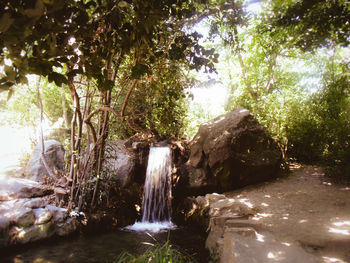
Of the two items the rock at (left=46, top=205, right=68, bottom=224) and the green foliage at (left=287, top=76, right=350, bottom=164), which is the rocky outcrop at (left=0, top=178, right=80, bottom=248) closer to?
the rock at (left=46, top=205, right=68, bottom=224)

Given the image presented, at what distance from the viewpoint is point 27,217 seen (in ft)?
15.2

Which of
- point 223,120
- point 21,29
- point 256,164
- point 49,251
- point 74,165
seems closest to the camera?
point 21,29

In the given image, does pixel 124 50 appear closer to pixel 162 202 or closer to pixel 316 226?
pixel 316 226

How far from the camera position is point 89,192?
581 cm

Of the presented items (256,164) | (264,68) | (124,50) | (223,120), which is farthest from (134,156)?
(264,68)

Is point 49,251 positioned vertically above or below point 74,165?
below

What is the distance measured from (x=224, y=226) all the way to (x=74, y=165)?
12.6ft

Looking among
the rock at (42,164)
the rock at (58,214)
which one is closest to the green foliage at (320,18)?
the rock at (58,214)

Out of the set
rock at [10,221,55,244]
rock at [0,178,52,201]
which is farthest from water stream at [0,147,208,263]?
rock at [0,178,52,201]

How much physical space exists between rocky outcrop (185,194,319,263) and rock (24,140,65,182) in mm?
6165

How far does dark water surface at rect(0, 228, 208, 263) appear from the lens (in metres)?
4.17

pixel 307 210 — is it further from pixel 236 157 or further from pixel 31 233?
pixel 31 233

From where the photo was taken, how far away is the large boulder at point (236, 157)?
22.7 feet

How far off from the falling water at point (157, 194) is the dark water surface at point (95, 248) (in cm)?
87
